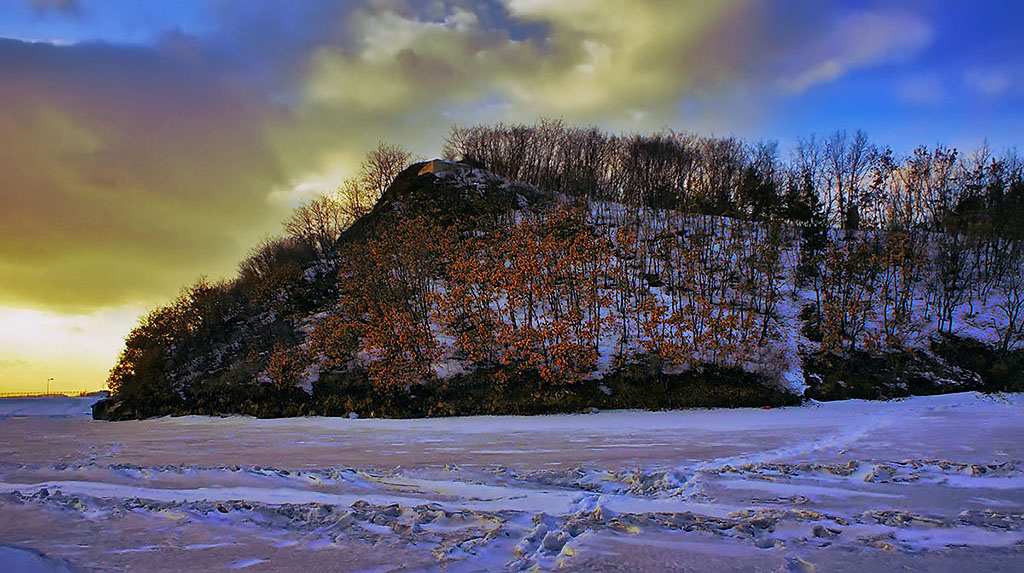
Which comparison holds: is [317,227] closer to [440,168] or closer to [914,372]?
[440,168]

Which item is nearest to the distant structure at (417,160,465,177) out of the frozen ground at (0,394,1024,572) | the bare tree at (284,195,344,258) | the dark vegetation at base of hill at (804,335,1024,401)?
the bare tree at (284,195,344,258)

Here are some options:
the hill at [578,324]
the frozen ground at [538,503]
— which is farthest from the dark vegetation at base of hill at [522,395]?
the frozen ground at [538,503]

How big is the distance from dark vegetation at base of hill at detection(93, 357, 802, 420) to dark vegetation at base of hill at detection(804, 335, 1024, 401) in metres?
2.61

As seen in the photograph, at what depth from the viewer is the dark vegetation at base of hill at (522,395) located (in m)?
21.0

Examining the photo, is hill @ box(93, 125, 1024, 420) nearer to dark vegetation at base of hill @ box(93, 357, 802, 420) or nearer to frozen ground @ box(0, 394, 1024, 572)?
dark vegetation at base of hill @ box(93, 357, 802, 420)

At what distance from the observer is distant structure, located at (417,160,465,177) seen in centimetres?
4591

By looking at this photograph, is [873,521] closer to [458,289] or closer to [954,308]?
[458,289]

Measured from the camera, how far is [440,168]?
151 ft

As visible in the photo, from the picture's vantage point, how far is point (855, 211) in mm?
38219

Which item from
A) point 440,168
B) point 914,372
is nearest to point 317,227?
point 440,168

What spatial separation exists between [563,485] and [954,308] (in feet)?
92.0

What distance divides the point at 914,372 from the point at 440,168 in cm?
3421

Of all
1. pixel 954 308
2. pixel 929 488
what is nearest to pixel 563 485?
pixel 929 488

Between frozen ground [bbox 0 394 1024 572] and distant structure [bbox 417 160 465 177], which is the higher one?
distant structure [bbox 417 160 465 177]
